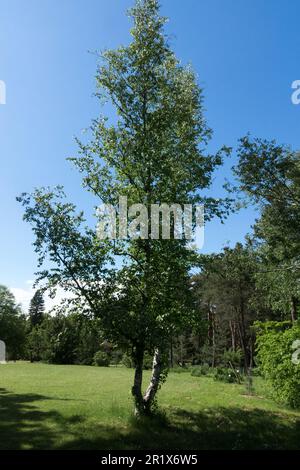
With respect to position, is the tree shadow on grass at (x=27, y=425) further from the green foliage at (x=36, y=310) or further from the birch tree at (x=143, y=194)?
the green foliage at (x=36, y=310)

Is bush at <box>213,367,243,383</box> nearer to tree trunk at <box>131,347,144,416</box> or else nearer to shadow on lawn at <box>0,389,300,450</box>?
shadow on lawn at <box>0,389,300,450</box>

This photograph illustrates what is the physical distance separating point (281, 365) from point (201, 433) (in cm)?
576

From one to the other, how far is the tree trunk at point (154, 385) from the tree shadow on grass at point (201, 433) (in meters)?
0.59

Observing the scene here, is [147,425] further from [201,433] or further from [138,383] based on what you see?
[201,433]

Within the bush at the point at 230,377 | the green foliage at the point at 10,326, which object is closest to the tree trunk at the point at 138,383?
the bush at the point at 230,377

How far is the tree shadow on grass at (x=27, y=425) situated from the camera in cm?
925

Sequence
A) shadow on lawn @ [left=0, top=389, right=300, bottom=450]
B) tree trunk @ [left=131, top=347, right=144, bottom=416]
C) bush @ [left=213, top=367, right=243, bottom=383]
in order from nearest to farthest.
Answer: shadow on lawn @ [left=0, top=389, right=300, bottom=450] < tree trunk @ [left=131, top=347, right=144, bottom=416] < bush @ [left=213, top=367, right=243, bottom=383]

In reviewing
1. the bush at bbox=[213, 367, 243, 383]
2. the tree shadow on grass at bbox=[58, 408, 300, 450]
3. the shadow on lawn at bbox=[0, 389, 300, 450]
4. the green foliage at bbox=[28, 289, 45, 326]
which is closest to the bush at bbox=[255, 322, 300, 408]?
the shadow on lawn at bbox=[0, 389, 300, 450]

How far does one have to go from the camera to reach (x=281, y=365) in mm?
15148

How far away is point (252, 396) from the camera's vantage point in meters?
18.8

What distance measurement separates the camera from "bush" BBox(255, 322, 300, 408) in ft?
48.2

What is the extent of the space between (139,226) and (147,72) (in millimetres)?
5931

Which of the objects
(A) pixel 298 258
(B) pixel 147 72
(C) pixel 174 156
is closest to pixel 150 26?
(B) pixel 147 72

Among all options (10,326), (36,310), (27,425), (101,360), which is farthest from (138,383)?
(36,310)
